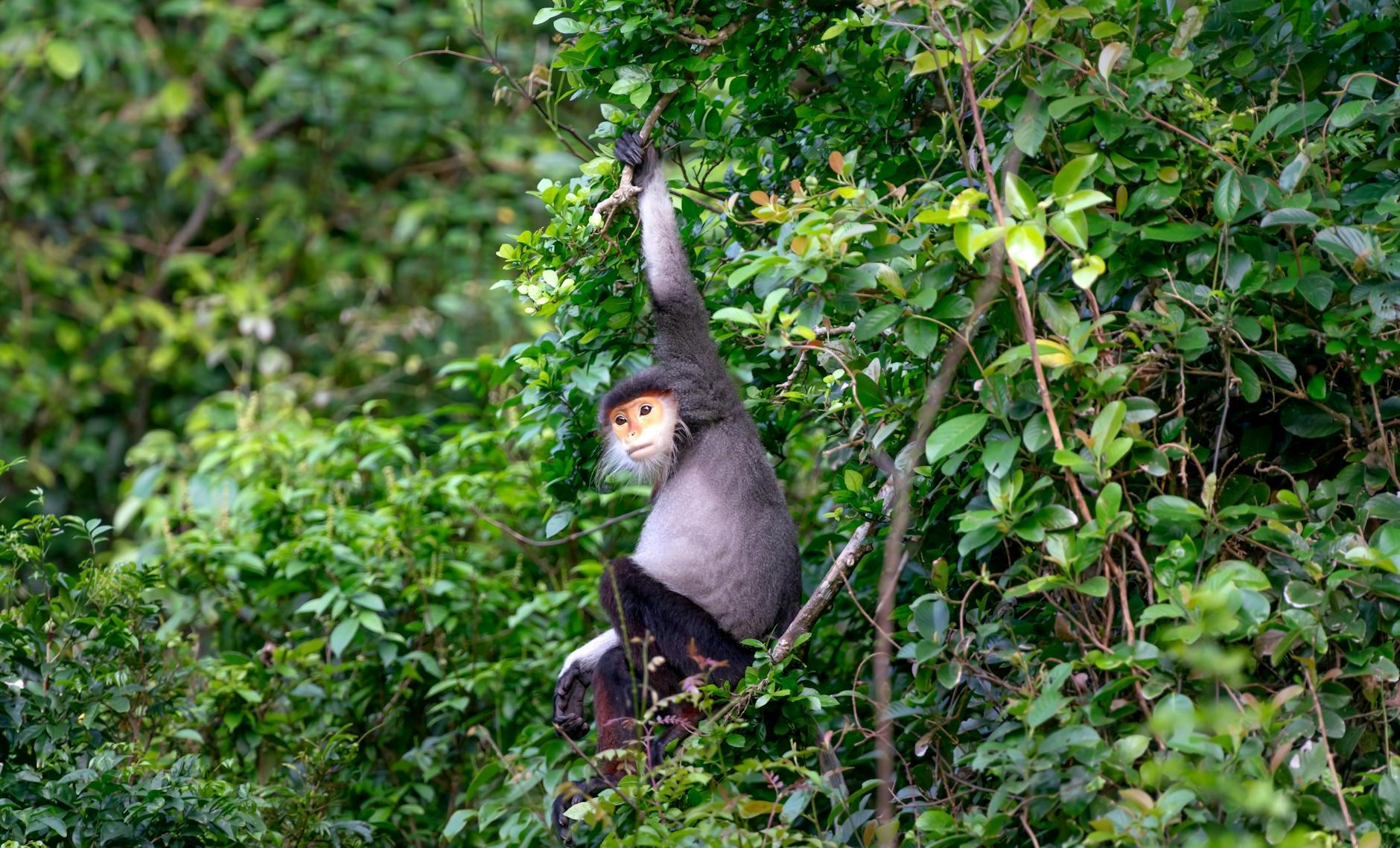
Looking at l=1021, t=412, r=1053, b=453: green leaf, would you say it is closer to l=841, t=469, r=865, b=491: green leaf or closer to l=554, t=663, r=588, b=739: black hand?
l=841, t=469, r=865, b=491: green leaf

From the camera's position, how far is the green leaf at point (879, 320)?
2746mm

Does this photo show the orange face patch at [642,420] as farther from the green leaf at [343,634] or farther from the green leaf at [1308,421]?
the green leaf at [1308,421]

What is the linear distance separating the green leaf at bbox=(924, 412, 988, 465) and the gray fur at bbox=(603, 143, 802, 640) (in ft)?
4.36

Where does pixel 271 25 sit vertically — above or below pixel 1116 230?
below

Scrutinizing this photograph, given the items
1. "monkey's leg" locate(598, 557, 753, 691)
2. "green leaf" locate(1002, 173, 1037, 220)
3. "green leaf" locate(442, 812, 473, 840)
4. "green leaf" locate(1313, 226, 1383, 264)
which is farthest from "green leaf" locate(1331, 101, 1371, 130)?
"green leaf" locate(442, 812, 473, 840)

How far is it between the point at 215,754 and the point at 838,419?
2.38 metres

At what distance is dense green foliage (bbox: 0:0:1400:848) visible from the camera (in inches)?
99.8

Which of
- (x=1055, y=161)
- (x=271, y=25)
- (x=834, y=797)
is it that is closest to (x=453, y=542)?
(x=834, y=797)

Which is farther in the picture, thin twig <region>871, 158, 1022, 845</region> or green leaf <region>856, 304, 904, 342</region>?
green leaf <region>856, 304, 904, 342</region>

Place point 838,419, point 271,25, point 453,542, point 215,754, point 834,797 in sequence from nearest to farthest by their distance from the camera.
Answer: point 834,797
point 838,419
point 215,754
point 453,542
point 271,25

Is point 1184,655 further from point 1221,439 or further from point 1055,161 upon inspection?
point 1055,161

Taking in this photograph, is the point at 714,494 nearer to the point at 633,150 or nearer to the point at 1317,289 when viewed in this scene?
the point at 633,150

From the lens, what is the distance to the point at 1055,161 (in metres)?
2.97

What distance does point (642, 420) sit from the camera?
3.98 m
